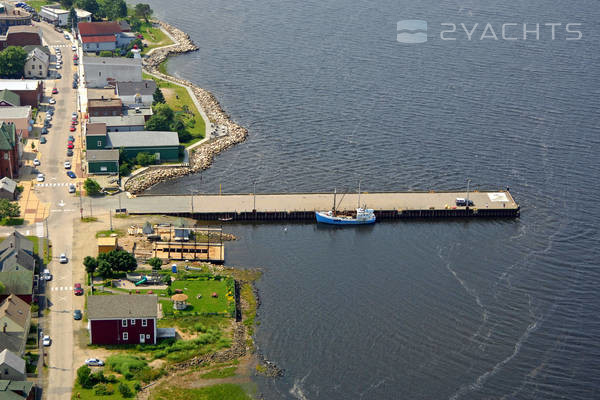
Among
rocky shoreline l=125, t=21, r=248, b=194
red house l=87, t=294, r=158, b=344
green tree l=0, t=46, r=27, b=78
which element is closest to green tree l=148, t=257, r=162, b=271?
red house l=87, t=294, r=158, b=344

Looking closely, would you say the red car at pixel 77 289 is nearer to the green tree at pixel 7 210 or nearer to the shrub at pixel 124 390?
the shrub at pixel 124 390

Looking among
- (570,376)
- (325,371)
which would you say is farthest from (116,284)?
(570,376)

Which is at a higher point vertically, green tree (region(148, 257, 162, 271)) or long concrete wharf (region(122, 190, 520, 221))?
long concrete wharf (region(122, 190, 520, 221))

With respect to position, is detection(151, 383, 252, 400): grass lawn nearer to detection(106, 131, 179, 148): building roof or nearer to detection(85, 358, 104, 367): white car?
detection(85, 358, 104, 367): white car

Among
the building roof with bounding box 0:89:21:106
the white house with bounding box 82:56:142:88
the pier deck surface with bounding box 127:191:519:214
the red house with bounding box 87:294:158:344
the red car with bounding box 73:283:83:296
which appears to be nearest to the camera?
the red house with bounding box 87:294:158:344

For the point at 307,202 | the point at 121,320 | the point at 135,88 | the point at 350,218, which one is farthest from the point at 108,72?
the point at 121,320

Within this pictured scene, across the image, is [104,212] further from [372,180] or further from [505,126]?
[505,126]
